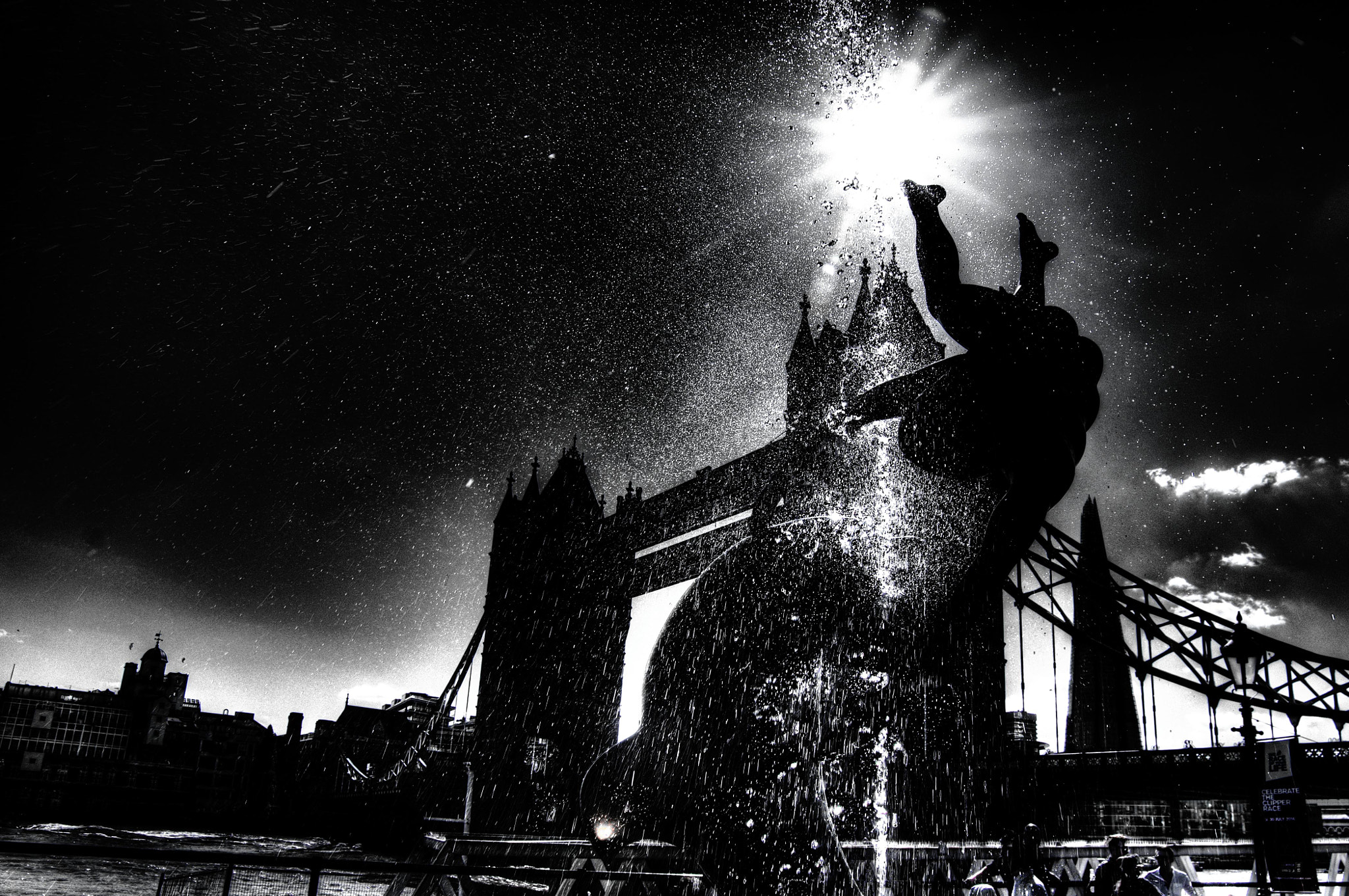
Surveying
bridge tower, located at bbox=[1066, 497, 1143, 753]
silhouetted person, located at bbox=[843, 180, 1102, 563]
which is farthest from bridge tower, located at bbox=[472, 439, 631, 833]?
bridge tower, located at bbox=[1066, 497, 1143, 753]

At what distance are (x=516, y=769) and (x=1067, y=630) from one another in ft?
91.9

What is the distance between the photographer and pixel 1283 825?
730 centimetres

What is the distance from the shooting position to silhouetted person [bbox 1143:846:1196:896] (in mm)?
5941

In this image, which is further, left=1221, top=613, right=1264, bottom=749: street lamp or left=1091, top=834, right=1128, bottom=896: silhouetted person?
left=1221, top=613, right=1264, bottom=749: street lamp

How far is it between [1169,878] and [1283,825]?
172 centimetres

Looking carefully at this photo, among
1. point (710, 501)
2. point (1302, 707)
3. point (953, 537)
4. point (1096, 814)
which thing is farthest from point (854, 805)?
point (1096, 814)

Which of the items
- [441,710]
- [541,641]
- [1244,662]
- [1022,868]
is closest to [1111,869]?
[1022,868]

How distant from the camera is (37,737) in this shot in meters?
103

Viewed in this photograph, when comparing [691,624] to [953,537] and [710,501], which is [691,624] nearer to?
[953,537]

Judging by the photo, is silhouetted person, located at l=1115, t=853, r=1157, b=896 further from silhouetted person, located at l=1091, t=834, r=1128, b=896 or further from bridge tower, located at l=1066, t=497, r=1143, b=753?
bridge tower, located at l=1066, t=497, r=1143, b=753

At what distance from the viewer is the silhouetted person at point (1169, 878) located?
5941 mm

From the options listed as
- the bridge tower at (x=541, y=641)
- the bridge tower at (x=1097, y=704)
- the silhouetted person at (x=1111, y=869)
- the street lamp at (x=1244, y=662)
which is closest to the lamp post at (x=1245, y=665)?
the street lamp at (x=1244, y=662)

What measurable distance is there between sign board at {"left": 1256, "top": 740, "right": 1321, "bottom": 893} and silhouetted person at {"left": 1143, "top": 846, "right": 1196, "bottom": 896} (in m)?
0.69

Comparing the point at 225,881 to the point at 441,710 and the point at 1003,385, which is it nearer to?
the point at 1003,385
